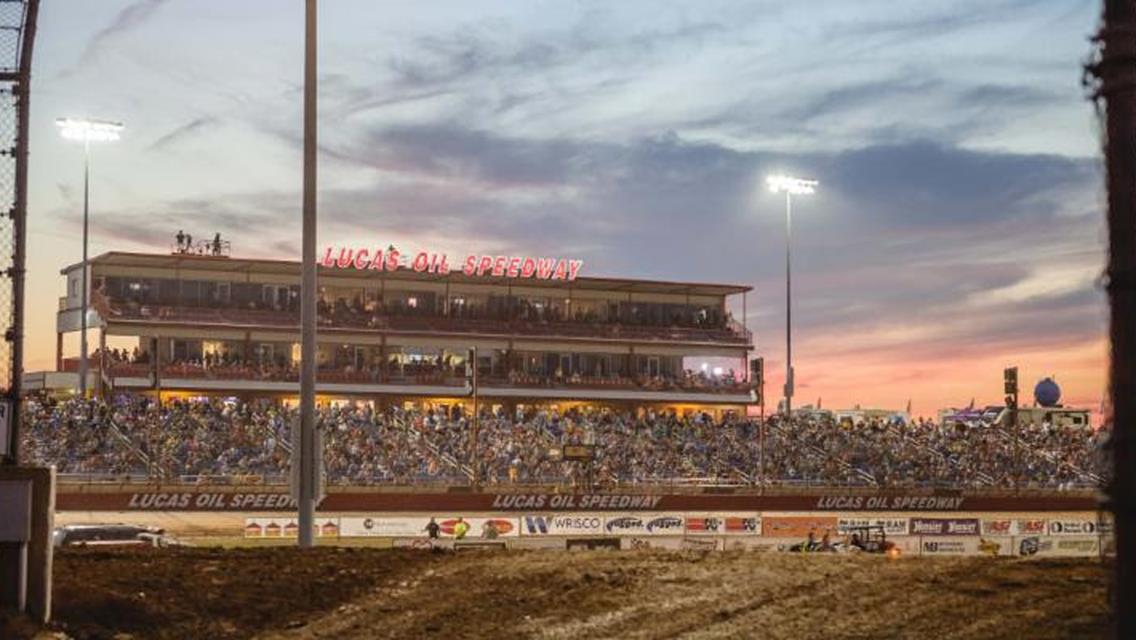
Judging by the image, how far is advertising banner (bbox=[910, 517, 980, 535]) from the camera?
138ft

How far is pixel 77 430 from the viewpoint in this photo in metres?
47.6

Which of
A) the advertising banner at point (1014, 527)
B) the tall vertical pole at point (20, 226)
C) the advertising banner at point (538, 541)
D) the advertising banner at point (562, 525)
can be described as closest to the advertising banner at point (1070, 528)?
the advertising banner at point (1014, 527)

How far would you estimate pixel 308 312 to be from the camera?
18.7 metres

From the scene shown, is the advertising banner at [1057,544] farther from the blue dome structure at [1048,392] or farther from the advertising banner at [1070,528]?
the blue dome structure at [1048,392]

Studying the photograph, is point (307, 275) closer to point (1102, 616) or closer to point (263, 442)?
point (1102, 616)

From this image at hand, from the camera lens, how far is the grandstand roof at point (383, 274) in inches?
2830

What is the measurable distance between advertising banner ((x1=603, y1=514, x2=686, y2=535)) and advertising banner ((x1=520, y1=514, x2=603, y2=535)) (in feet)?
1.19

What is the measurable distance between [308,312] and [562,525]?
22.1 m

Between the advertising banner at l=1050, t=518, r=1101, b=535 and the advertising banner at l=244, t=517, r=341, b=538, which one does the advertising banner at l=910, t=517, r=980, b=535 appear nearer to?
the advertising banner at l=1050, t=518, r=1101, b=535

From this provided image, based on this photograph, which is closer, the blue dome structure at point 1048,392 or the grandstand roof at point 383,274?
the grandstand roof at point 383,274

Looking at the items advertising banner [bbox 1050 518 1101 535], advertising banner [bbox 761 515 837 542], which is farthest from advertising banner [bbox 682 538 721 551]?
advertising banner [bbox 1050 518 1101 535]

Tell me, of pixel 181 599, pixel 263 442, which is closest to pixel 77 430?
pixel 263 442

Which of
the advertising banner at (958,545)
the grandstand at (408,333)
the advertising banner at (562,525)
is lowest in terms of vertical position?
the advertising banner at (958,545)

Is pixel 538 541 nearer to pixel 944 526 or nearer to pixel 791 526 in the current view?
pixel 791 526
